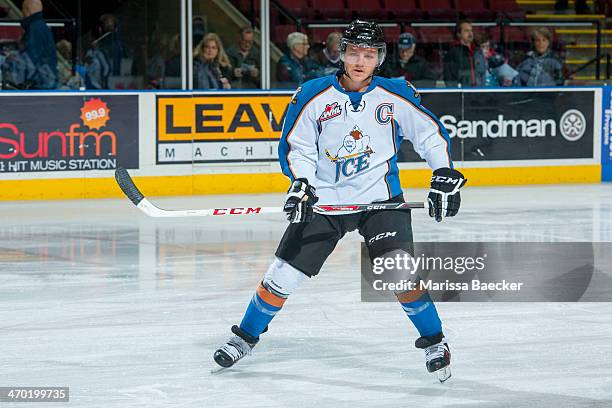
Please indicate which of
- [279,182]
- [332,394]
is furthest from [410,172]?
[332,394]

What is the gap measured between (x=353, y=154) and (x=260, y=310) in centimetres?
65

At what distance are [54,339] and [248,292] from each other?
51.7 inches

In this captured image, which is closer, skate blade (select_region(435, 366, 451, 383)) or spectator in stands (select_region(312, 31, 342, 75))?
skate blade (select_region(435, 366, 451, 383))

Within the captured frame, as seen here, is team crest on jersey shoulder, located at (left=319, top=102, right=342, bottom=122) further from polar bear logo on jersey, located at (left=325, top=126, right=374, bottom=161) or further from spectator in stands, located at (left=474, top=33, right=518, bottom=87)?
spectator in stands, located at (left=474, top=33, right=518, bottom=87)

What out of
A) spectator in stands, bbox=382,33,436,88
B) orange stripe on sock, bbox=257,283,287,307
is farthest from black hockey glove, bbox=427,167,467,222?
spectator in stands, bbox=382,33,436,88

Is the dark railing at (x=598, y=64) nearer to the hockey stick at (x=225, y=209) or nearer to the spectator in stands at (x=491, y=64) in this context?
the spectator in stands at (x=491, y=64)

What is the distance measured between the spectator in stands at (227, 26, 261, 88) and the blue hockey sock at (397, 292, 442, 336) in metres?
6.48

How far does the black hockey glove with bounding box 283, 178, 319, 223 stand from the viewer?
4.12m

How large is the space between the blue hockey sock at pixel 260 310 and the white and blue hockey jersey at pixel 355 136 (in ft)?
1.26

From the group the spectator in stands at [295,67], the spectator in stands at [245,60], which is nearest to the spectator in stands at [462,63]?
the spectator in stands at [295,67]

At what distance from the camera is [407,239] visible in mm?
4207

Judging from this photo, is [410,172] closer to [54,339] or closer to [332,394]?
[54,339]

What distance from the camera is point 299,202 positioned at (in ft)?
13.6

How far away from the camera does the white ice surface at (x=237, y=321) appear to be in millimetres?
4062
